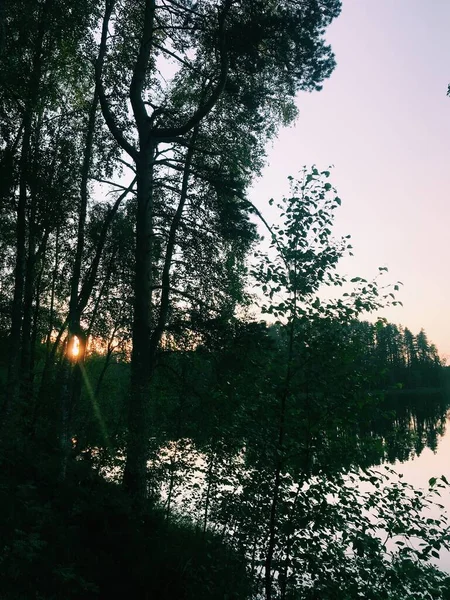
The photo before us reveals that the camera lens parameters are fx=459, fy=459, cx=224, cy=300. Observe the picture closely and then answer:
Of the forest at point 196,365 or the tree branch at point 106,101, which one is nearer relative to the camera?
the forest at point 196,365

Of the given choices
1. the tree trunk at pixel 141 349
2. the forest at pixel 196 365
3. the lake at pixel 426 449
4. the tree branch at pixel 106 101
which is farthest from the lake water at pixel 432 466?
the tree branch at pixel 106 101

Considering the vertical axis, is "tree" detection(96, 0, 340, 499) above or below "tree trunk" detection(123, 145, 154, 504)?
above

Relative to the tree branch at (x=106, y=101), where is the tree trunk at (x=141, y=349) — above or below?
below

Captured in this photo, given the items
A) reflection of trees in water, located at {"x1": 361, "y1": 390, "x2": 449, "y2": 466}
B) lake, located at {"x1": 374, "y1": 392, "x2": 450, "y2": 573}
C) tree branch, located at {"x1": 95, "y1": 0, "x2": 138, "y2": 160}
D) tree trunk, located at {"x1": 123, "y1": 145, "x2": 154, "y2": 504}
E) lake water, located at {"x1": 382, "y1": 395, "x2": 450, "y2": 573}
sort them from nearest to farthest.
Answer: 1. reflection of trees in water, located at {"x1": 361, "y1": 390, "x2": 449, "y2": 466}
2. lake, located at {"x1": 374, "y1": 392, "x2": 450, "y2": 573}
3. tree trunk, located at {"x1": 123, "y1": 145, "x2": 154, "y2": 504}
4. tree branch, located at {"x1": 95, "y1": 0, "x2": 138, "y2": 160}
5. lake water, located at {"x1": 382, "y1": 395, "x2": 450, "y2": 573}

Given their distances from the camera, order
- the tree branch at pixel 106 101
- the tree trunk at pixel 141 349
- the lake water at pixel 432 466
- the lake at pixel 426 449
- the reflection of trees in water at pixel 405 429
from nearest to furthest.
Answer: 1. the reflection of trees in water at pixel 405 429
2. the lake at pixel 426 449
3. the tree trunk at pixel 141 349
4. the tree branch at pixel 106 101
5. the lake water at pixel 432 466

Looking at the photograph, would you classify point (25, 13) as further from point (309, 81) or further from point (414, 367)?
point (414, 367)

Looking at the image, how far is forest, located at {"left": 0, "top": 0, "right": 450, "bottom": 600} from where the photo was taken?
5.70 metres

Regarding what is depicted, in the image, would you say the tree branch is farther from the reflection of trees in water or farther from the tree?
the reflection of trees in water

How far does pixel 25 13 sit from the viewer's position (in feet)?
33.6

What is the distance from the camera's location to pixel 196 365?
11.5 m

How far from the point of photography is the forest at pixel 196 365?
570 centimetres

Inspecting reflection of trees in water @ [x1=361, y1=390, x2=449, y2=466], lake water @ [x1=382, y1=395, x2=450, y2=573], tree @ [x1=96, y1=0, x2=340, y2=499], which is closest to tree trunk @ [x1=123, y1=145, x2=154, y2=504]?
tree @ [x1=96, y1=0, x2=340, y2=499]

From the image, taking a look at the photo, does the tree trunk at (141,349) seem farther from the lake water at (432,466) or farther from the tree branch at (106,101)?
the lake water at (432,466)

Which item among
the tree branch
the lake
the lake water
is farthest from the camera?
the lake water
